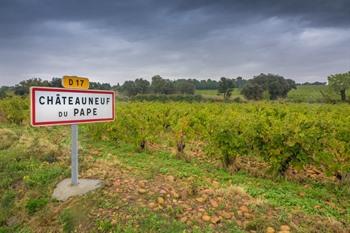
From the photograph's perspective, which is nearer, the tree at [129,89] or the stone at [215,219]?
the stone at [215,219]

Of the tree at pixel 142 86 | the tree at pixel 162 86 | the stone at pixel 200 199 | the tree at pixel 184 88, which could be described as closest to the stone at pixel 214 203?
the stone at pixel 200 199

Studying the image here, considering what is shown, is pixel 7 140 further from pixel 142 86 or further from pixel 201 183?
pixel 142 86

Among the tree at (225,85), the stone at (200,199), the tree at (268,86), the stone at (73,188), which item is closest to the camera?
the stone at (200,199)

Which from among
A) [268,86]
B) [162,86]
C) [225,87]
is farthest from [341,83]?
[162,86]

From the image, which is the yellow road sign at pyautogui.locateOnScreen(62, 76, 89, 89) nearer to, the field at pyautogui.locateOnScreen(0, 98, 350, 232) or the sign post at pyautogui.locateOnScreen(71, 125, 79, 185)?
the sign post at pyautogui.locateOnScreen(71, 125, 79, 185)

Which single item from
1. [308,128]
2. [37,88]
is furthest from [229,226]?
[308,128]

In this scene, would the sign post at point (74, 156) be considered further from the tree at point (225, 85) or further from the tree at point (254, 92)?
the tree at point (225, 85)

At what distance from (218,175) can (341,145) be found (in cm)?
243

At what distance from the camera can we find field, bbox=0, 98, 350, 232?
3770 millimetres

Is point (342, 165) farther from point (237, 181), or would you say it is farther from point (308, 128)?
point (237, 181)

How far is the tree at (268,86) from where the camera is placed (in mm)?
53781

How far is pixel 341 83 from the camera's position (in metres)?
47.3

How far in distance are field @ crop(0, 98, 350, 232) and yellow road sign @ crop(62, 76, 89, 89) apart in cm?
158

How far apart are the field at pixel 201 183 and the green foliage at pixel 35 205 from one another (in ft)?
0.05
